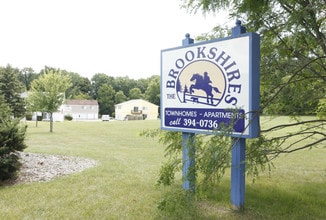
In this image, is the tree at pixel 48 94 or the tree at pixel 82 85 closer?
the tree at pixel 48 94

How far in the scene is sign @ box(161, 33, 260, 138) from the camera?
3490mm

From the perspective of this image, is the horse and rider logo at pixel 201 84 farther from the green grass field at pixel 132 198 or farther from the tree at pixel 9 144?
the tree at pixel 9 144

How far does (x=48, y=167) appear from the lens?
21.8 ft

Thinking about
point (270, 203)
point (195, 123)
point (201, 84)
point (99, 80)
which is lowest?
point (270, 203)

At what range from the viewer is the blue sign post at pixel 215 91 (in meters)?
3.48

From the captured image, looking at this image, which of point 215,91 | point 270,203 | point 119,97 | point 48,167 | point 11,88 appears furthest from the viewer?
point 119,97

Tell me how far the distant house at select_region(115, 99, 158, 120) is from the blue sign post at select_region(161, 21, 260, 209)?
4871 cm

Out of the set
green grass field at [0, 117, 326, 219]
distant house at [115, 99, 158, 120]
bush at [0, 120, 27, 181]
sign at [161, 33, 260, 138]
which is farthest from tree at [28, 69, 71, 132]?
distant house at [115, 99, 158, 120]

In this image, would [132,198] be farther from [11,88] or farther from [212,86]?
[11,88]

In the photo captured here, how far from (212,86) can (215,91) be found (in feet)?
0.32

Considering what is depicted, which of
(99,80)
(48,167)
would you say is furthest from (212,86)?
(99,80)

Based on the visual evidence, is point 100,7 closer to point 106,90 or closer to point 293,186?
point 293,186

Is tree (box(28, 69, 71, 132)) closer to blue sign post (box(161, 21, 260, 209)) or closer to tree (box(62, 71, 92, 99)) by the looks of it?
blue sign post (box(161, 21, 260, 209))

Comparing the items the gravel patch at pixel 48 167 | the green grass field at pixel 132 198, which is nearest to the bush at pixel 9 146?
the gravel patch at pixel 48 167
